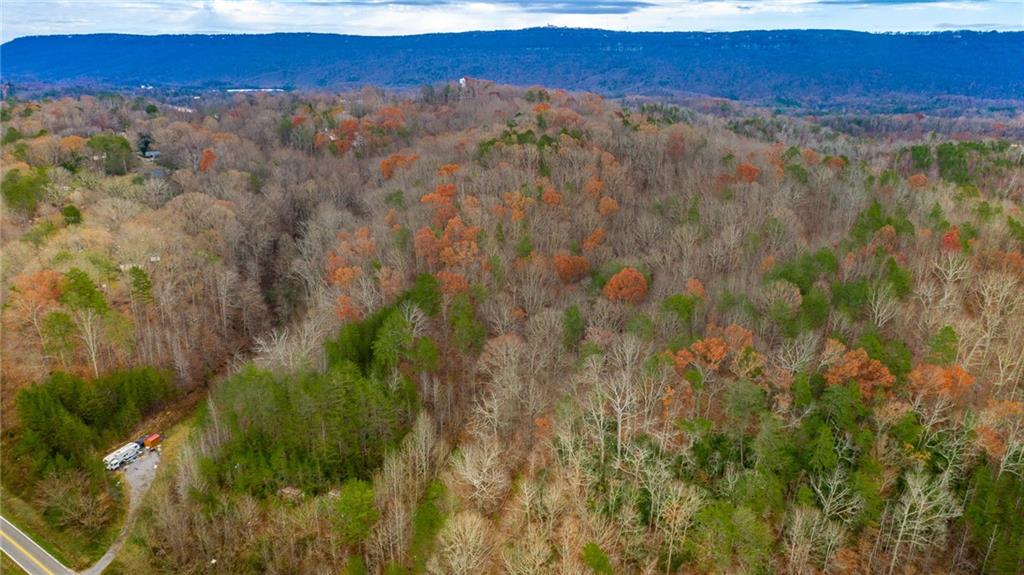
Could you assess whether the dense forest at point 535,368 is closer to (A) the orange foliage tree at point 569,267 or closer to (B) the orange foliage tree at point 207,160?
(A) the orange foliage tree at point 569,267

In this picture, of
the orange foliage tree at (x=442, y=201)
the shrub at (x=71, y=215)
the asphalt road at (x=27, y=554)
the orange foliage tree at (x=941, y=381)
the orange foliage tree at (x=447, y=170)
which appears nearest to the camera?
the orange foliage tree at (x=941, y=381)

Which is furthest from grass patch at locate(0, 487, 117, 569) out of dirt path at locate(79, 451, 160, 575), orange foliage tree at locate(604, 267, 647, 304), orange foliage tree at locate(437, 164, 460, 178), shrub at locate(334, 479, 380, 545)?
orange foliage tree at locate(437, 164, 460, 178)

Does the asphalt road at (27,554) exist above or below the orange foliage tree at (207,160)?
below

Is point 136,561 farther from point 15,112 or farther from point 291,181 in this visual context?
point 15,112

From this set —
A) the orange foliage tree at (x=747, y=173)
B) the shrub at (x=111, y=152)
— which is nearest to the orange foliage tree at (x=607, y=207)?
the orange foliage tree at (x=747, y=173)

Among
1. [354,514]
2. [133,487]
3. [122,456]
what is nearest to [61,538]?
[133,487]

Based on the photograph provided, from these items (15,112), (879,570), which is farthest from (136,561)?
(15,112)
